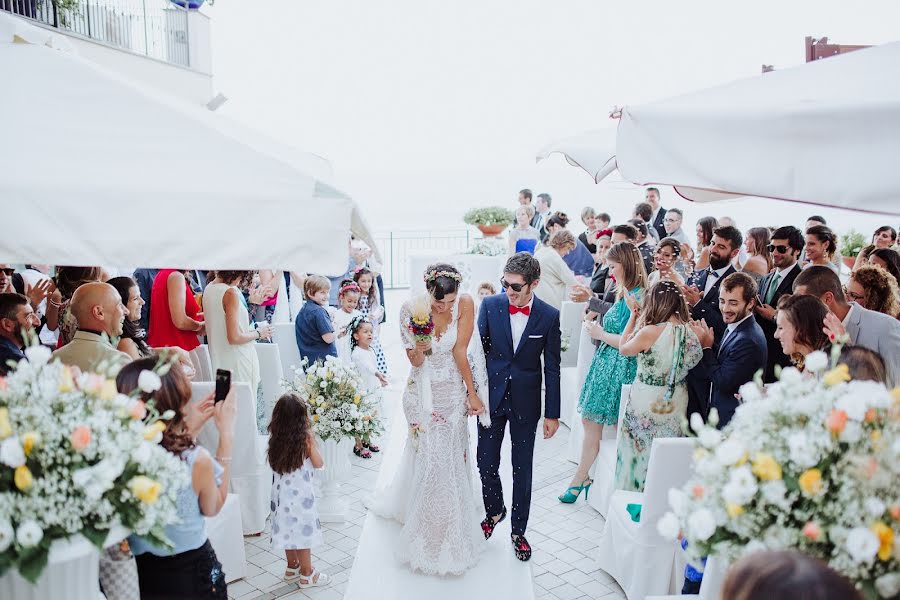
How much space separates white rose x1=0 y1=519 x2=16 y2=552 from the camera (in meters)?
1.91

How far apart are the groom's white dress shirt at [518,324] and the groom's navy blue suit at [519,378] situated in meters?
0.02

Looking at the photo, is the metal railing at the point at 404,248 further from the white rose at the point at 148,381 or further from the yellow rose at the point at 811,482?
the yellow rose at the point at 811,482

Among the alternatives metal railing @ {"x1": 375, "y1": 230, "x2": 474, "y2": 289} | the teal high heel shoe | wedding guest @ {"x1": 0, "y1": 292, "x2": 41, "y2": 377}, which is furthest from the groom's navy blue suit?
metal railing @ {"x1": 375, "y1": 230, "x2": 474, "y2": 289}

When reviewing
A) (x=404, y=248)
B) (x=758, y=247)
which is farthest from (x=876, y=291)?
(x=404, y=248)

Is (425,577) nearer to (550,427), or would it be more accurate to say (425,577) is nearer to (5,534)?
(550,427)

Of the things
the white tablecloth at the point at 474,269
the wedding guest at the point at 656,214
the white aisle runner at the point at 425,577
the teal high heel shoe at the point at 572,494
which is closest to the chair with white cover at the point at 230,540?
the white aisle runner at the point at 425,577

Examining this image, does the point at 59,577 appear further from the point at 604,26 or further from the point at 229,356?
the point at 604,26

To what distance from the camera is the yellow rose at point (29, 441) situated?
1943mm

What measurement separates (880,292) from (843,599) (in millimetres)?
3437

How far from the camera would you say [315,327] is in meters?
6.17

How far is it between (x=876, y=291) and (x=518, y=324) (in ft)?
7.25

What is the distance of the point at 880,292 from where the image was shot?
171 inches

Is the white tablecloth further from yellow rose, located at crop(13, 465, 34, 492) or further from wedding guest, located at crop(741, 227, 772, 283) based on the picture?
yellow rose, located at crop(13, 465, 34, 492)

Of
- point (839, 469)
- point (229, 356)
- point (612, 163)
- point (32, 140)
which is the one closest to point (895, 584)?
point (839, 469)
